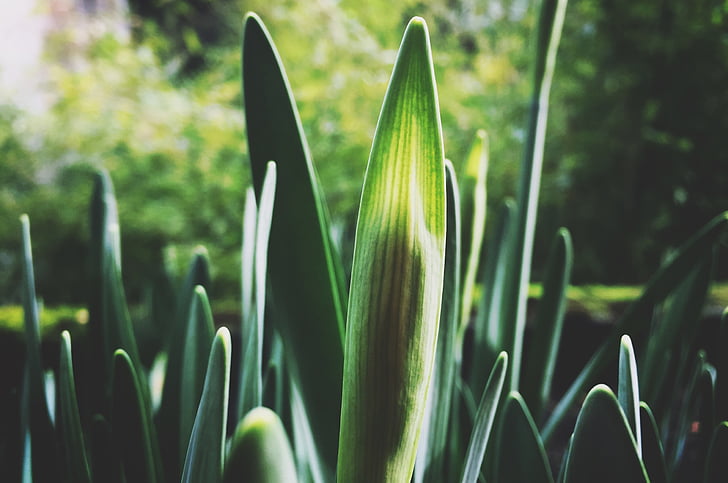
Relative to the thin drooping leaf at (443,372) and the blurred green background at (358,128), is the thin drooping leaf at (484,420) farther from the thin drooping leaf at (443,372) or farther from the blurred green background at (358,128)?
the blurred green background at (358,128)

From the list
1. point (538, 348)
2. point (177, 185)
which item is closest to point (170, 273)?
point (538, 348)

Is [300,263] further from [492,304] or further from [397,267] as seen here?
[492,304]

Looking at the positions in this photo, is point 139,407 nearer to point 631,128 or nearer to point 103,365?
point 103,365

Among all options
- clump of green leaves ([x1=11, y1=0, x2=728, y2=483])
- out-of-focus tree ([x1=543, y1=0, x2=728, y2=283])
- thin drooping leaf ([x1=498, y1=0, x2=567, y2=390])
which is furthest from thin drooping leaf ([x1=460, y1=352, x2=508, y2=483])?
out-of-focus tree ([x1=543, y1=0, x2=728, y2=283])

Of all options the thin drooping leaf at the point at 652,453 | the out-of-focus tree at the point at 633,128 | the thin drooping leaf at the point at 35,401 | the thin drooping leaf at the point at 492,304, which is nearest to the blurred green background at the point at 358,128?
the out-of-focus tree at the point at 633,128

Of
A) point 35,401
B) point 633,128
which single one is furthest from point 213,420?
point 633,128

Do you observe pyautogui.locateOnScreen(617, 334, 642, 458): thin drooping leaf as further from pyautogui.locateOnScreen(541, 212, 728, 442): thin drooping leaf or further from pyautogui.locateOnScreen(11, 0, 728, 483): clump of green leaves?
pyautogui.locateOnScreen(541, 212, 728, 442): thin drooping leaf
